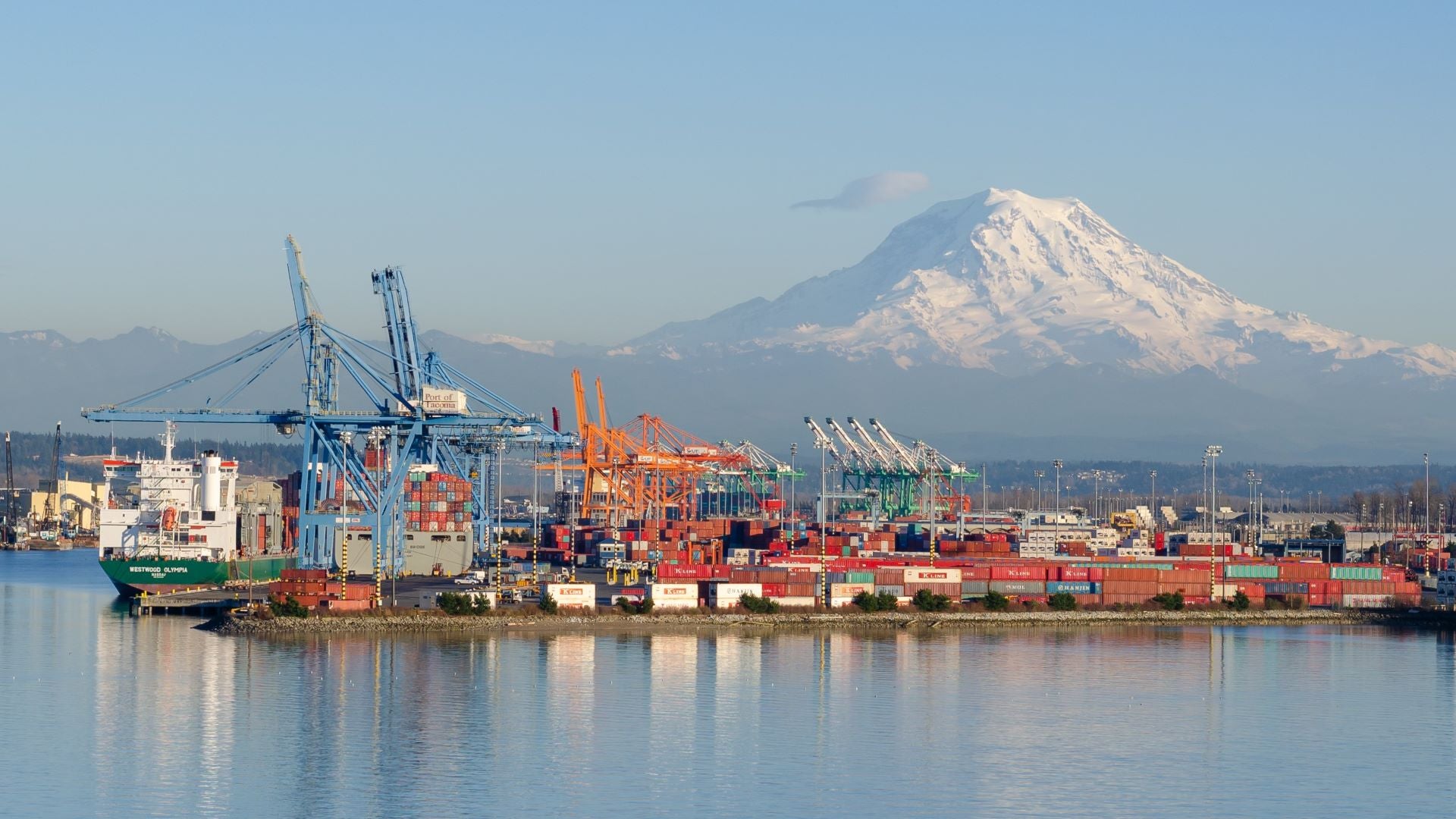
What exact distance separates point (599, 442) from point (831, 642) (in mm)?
58436

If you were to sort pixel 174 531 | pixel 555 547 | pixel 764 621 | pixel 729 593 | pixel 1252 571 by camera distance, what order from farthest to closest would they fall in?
pixel 555 547
pixel 174 531
pixel 1252 571
pixel 729 593
pixel 764 621

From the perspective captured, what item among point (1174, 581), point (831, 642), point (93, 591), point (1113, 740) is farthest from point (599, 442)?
point (1113, 740)

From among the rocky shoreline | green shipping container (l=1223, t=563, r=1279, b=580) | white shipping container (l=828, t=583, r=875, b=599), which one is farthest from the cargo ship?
green shipping container (l=1223, t=563, r=1279, b=580)

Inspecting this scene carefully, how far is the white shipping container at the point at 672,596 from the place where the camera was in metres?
55.0

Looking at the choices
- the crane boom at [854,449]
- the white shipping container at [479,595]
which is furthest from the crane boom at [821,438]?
the white shipping container at [479,595]

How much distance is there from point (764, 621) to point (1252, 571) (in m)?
19.3

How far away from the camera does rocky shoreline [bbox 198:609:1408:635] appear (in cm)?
5066

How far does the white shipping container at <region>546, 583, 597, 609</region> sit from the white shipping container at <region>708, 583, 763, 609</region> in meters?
3.61

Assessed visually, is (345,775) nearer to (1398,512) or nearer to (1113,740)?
(1113,740)

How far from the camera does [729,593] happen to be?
55938 mm

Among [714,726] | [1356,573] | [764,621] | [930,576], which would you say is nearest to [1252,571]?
[1356,573]

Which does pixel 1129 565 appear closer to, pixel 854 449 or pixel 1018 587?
pixel 1018 587

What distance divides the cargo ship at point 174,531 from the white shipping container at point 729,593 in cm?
1730

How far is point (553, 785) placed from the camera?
2961 centimetres
